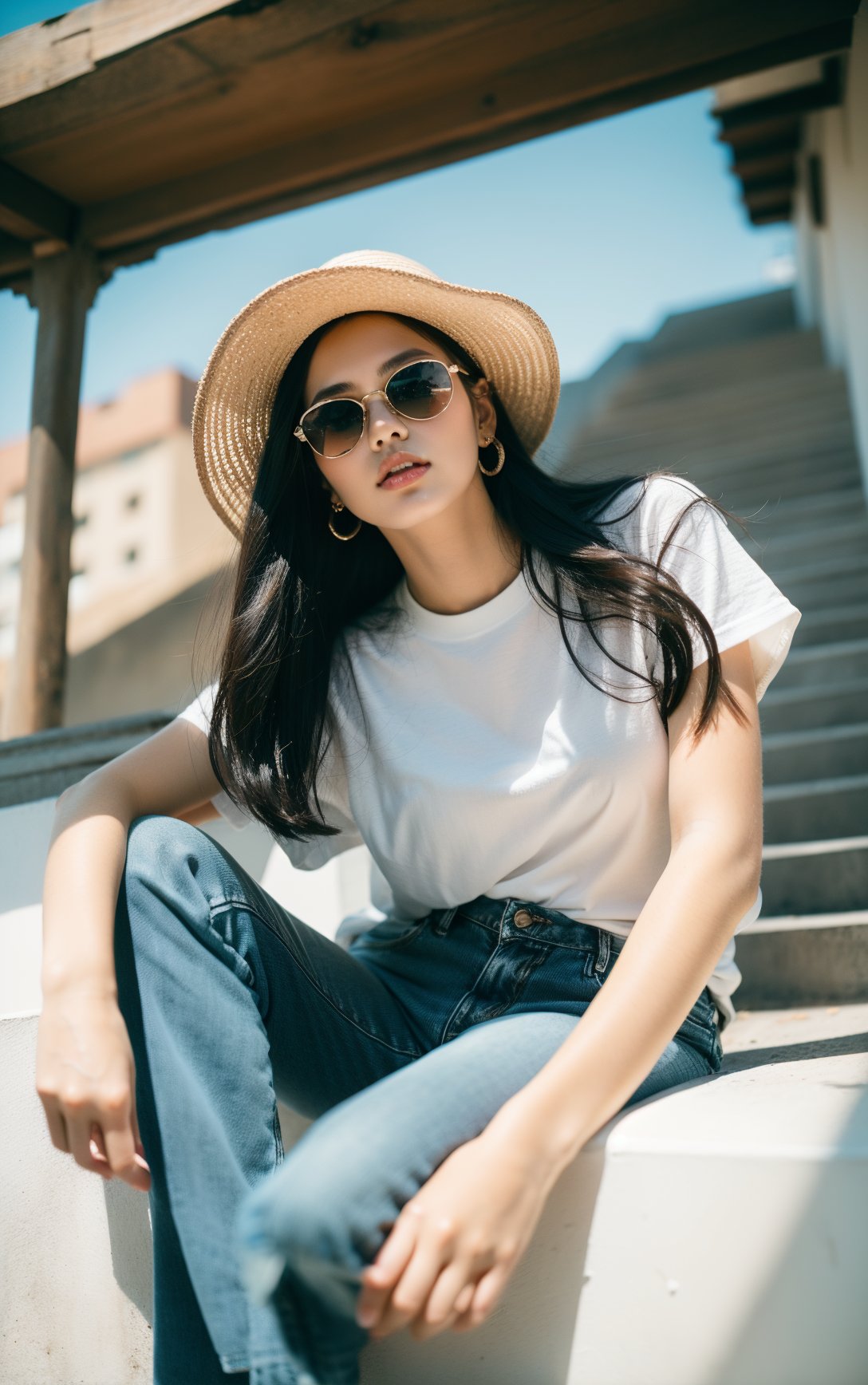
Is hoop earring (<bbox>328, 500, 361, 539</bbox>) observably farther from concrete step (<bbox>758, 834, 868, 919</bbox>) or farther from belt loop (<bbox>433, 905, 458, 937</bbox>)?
concrete step (<bbox>758, 834, 868, 919</bbox>)

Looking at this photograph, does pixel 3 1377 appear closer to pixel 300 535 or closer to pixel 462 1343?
pixel 462 1343

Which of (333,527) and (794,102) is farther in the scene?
(794,102)

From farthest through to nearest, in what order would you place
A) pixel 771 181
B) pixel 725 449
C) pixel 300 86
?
1. pixel 771 181
2. pixel 725 449
3. pixel 300 86

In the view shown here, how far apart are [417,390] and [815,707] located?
6.93 ft

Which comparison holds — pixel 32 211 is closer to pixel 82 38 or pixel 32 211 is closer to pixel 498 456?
pixel 82 38

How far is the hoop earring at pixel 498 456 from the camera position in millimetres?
1881

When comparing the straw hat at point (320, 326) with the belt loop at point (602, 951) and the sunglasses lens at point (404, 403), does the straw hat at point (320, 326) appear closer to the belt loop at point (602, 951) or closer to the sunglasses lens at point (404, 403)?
the sunglasses lens at point (404, 403)

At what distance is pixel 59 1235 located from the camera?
1.59 meters

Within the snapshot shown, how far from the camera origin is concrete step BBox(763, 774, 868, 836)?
284 cm

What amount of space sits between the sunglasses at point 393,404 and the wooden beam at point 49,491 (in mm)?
1984

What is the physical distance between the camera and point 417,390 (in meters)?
1.70

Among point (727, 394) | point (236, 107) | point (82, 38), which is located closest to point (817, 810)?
point (236, 107)

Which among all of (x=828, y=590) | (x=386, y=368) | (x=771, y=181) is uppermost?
(x=771, y=181)

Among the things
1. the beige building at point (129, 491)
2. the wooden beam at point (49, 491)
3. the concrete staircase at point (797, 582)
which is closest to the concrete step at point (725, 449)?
the concrete staircase at point (797, 582)
